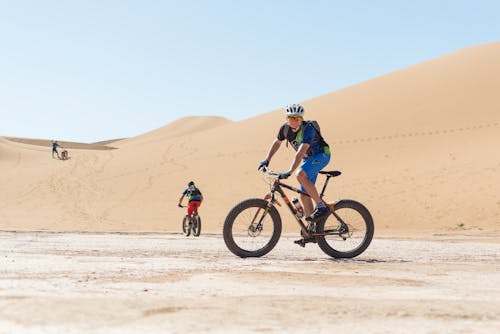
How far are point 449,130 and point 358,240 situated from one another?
29.1 metres

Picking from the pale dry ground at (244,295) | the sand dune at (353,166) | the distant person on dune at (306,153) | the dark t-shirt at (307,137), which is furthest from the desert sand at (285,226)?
the dark t-shirt at (307,137)

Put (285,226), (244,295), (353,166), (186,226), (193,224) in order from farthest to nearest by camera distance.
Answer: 1. (353,166)
2. (285,226)
3. (186,226)
4. (193,224)
5. (244,295)

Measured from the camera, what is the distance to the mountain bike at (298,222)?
7258mm

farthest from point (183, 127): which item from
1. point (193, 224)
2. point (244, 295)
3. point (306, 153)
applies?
point (244, 295)

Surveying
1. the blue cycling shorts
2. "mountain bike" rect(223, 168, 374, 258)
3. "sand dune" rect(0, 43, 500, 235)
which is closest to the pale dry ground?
"mountain bike" rect(223, 168, 374, 258)

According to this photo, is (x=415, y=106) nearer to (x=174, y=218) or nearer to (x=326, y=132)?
(x=326, y=132)

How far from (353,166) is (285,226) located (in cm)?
1068

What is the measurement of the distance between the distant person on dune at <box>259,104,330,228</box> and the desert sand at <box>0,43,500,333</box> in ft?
2.11

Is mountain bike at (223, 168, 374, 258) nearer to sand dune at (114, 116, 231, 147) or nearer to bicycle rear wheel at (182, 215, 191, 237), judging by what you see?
bicycle rear wheel at (182, 215, 191, 237)

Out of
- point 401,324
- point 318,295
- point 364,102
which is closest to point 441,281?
point 318,295

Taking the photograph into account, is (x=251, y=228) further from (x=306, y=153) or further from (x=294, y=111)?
(x=294, y=111)

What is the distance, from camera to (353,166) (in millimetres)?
32188

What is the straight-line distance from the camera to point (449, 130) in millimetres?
34812

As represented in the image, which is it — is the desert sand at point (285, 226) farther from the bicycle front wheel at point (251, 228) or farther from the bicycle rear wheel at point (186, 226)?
the bicycle rear wheel at point (186, 226)
